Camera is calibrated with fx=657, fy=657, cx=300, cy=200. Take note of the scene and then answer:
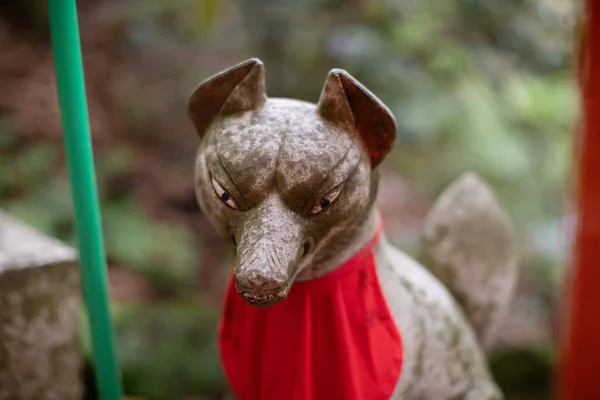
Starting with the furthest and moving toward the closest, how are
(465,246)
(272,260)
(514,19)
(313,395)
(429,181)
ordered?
1. (429,181)
2. (514,19)
3. (465,246)
4. (313,395)
5. (272,260)

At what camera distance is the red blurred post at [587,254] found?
0.83m

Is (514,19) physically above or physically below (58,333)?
above

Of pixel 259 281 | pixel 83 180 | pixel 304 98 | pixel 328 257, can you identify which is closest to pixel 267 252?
pixel 259 281

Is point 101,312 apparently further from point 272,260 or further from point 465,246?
point 465,246

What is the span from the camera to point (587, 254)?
Result: 91 cm

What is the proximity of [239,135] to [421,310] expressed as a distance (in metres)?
0.31

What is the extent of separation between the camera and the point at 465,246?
0.87 m

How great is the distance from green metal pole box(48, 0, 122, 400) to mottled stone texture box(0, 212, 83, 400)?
5.1 inches

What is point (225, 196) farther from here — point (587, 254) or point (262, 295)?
point (587, 254)

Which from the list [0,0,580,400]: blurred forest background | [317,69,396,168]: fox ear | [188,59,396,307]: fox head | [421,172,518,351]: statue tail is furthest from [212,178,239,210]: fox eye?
[0,0,580,400]: blurred forest background

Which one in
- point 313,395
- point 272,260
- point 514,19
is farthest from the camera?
point 514,19

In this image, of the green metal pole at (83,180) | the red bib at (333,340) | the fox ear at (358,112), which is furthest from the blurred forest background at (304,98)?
the fox ear at (358,112)

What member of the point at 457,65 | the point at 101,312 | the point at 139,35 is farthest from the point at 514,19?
the point at 101,312

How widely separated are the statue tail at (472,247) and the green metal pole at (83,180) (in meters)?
0.43
